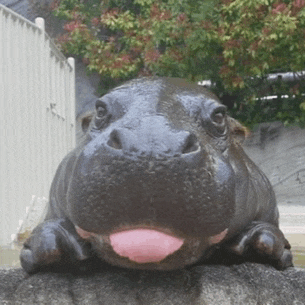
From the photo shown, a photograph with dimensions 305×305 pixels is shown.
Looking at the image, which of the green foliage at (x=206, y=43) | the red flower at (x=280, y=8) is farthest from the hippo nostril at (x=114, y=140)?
the red flower at (x=280, y=8)

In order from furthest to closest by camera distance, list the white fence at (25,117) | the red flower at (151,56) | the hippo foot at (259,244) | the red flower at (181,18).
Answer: the red flower at (151,56) < the red flower at (181,18) < the white fence at (25,117) < the hippo foot at (259,244)

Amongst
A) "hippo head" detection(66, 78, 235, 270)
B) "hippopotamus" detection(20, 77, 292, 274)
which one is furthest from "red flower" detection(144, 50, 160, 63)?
"hippo head" detection(66, 78, 235, 270)

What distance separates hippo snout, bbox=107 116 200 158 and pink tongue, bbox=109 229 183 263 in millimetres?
133

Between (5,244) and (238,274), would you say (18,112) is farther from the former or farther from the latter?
(238,274)

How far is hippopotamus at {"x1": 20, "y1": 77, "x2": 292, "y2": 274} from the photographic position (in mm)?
1068

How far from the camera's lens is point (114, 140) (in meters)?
1.11

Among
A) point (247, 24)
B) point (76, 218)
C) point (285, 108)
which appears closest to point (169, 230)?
point (76, 218)

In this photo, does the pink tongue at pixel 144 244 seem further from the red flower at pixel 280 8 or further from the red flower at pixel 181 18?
the red flower at pixel 181 18

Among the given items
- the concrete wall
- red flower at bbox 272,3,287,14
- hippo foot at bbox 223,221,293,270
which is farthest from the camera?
the concrete wall

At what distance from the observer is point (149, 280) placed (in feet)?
4.32

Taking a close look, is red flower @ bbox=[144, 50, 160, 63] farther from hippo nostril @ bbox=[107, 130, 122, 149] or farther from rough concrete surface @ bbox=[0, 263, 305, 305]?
hippo nostril @ bbox=[107, 130, 122, 149]

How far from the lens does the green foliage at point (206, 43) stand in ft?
23.9

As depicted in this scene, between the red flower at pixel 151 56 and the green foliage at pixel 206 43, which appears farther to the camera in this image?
the red flower at pixel 151 56

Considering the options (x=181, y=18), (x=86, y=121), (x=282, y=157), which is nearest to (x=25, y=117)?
(x=86, y=121)
